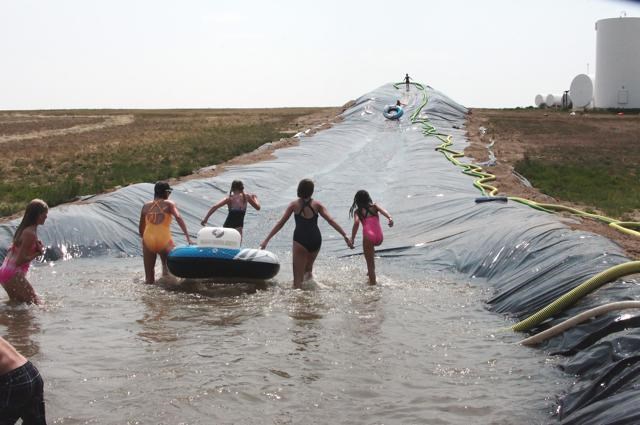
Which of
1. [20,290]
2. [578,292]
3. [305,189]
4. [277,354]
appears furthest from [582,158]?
[20,290]

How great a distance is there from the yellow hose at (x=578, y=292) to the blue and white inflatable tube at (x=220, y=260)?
373 cm

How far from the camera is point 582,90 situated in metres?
60.8

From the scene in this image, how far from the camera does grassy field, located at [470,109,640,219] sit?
1809 centimetres

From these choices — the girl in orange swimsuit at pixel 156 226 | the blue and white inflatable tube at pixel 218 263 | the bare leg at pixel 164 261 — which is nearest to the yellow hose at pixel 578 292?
the blue and white inflatable tube at pixel 218 263

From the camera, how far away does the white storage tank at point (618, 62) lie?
5466 cm

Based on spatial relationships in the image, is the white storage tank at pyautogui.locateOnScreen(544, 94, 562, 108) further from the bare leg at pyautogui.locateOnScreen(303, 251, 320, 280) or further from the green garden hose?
the bare leg at pyautogui.locateOnScreen(303, 251, 320, 280)

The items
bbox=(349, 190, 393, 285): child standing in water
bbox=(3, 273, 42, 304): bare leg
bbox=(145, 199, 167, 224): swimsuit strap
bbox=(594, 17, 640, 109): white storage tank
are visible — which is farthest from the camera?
bbox=(594, 17, 640, 109): white storage tank

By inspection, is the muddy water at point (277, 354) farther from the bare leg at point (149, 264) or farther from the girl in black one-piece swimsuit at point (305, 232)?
the girl in black one-piece swimsuit at point (305, 232)

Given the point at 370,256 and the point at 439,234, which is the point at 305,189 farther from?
the point at 439,234

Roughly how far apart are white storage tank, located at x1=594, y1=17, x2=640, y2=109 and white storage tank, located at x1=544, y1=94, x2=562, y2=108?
9.37 metres

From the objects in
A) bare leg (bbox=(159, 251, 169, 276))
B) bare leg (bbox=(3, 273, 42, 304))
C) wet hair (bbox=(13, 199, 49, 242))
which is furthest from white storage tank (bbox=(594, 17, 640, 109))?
wet hair (bbox=(13, 199, 49, 242))

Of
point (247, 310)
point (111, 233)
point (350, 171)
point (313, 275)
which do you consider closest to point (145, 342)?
point (247, 310)

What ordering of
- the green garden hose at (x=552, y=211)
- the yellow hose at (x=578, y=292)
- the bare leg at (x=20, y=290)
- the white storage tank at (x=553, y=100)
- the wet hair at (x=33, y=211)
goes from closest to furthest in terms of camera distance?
the yellow hose at (x=578, y=292) < the green garden hose at (x=552, y=211) < the wet hair at (x=33, y=211) < the bare leg at (x=20, y=290) < the white storage tank at (x=553, y=100)

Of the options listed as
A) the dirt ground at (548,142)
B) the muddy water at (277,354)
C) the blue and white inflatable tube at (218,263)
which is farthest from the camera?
the dirt ground at (548,142)
